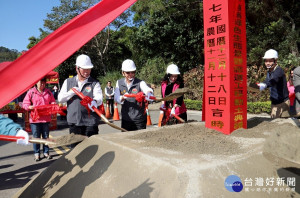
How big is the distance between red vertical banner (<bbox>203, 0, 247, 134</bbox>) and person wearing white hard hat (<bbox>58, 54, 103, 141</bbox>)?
5.12ft

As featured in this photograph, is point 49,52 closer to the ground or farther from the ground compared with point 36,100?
farther from the ground

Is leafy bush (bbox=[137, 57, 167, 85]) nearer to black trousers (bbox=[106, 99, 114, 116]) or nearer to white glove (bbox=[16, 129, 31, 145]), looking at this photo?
black trousers (bbox=[106, 99, 114, 116])

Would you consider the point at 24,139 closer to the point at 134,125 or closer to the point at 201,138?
the point at 201,138

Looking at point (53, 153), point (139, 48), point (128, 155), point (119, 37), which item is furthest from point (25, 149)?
point (119, 37)

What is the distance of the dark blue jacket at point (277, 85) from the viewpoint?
13.2 ft

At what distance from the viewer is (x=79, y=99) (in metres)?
3.57

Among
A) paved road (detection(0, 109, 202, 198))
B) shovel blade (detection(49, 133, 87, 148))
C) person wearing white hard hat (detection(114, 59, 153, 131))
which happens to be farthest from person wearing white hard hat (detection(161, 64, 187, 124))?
paved road (detection(0, 109, 202, 198))

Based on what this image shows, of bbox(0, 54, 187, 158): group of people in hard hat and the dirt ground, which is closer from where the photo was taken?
the dirt ground

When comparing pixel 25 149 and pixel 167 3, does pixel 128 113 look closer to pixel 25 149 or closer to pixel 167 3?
pixel 25 149

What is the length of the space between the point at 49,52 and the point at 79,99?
187 centimetres

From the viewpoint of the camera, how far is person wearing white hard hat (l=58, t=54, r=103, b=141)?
138 inches

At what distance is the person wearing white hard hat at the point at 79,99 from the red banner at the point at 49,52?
1.51 meters

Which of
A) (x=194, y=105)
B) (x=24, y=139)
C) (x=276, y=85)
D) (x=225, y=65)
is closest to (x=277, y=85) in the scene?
(x=276, y=85)

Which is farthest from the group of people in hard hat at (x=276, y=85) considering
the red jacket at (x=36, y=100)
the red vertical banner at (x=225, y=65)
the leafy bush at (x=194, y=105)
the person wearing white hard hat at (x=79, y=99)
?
the leafy bush at (x=194, y=105)
